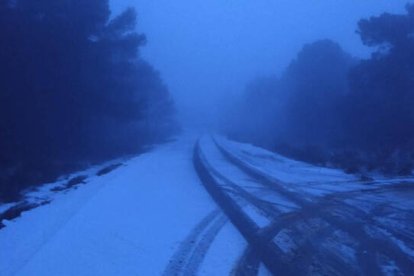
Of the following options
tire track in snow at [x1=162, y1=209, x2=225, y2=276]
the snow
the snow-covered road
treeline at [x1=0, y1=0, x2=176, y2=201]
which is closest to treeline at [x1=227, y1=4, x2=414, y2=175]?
the snow-covered road

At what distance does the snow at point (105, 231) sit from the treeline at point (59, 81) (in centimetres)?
847

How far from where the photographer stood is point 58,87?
101 feet

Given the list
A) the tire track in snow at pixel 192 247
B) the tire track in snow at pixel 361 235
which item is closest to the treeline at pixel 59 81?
the tire track in snow at pixel 192 247

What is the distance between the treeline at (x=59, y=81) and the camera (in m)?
27.0

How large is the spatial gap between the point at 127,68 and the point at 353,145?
1883cm

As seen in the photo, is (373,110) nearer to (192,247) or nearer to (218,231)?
(218,231)

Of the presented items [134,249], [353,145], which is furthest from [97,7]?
[134,249]

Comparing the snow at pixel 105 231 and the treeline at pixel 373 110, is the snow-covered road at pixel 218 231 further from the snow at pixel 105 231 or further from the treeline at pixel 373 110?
the treeline at pixel 373 110

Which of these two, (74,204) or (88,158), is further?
(88,158)

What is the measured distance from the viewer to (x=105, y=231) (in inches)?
388

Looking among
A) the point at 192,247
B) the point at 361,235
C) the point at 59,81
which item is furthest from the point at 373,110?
the point at 192,247

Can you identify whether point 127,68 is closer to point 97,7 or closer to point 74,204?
point 97,7

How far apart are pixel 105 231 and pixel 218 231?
226cm

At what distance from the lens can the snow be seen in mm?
7727
